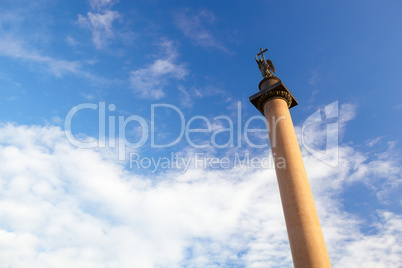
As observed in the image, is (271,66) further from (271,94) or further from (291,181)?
(291,181)

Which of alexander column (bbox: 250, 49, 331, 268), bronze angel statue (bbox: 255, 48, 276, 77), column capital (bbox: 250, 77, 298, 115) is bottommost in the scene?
alexander column (bbox: 250, 49, 331, 268)

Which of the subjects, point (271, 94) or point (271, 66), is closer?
point (271, 94)

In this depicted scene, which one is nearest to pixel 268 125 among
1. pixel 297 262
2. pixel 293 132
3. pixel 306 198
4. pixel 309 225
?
pixel 293 132

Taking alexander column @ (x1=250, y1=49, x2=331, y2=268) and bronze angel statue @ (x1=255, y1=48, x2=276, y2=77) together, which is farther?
bronze angel statue @ (x1=255, y1=48, x2=276, y2=77)

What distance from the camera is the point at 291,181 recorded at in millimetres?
14742

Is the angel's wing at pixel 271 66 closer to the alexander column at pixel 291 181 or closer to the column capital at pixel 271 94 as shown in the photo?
the alexander column at pixel 291 181

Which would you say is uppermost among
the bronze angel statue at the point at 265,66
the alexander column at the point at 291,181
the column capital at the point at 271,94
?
the bronze angel statue at the point at 265,66

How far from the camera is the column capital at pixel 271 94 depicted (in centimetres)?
1856

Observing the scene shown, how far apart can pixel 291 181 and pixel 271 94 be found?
620 cm

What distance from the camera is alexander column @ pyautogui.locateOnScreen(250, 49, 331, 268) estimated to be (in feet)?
41.7

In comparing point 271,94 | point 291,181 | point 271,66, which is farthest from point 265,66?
point 291,181

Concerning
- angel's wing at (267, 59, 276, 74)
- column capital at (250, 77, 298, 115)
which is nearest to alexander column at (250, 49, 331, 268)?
column capital at (250, 77, 298, 115)

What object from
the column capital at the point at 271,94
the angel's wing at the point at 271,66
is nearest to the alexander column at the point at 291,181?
the column capital at the point at 271,94

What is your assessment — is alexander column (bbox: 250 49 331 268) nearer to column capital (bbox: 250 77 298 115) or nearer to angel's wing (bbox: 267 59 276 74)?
column capital (bbox: 250 77 298 115)
